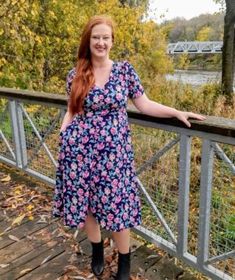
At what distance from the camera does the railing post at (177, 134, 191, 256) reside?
2086 mm

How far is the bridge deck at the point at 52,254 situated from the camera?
237cm

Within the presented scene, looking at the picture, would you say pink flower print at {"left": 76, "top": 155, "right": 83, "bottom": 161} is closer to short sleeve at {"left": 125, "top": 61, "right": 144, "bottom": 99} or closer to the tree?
short sleeve at {"left": 125, "top": 61, "right": 144, "bottom": 99}

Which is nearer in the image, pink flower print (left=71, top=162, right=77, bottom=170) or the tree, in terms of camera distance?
pink flower print (left=71, top=162, right=77, bottom=170)

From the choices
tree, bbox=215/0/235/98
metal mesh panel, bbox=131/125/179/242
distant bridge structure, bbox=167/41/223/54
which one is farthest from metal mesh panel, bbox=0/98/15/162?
distant bridge structure, bbox=167/41/223/54

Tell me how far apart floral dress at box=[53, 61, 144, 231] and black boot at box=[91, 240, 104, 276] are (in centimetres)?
29

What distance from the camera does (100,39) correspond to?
6.25 feet

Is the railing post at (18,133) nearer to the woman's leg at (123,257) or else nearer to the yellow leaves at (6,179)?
the yellow leaves at (6,179)

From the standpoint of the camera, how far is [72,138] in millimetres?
2006

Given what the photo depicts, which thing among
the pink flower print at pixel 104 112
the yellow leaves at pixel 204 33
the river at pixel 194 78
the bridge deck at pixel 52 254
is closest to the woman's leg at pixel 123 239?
the bridge deck at pixel 52 254

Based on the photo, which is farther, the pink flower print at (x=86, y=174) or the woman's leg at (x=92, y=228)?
the woman's leg at (x=92, y=228)

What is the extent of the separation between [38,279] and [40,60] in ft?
15.9

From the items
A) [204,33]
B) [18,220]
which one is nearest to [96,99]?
[18,220]

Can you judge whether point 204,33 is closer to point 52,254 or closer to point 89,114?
point 52,254

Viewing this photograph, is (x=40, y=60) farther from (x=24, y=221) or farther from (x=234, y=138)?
(x=234, y=138)
